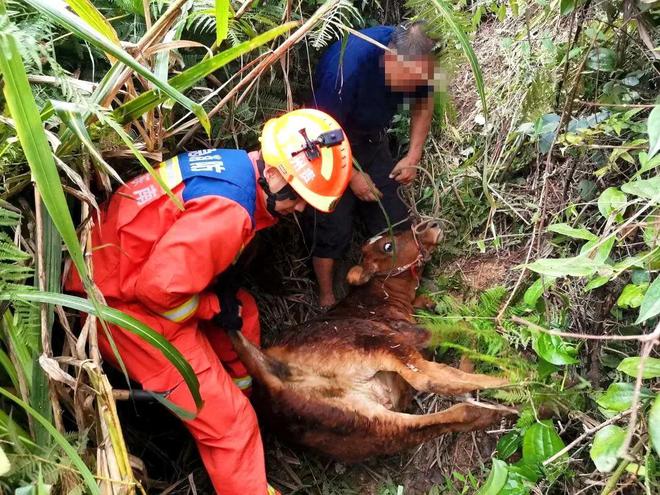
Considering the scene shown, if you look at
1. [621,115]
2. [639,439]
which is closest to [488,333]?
[639,439]

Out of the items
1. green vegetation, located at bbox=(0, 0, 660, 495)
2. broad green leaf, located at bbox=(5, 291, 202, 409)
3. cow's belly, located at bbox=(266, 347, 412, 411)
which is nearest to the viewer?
green vegetation, located at bbox=(0, 0, 660, 495)

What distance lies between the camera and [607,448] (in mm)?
1402

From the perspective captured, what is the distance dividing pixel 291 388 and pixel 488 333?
1.07 metres

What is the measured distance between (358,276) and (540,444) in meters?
1.77

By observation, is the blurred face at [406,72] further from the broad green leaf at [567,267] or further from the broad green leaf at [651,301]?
the broad green leaf at [651,301]

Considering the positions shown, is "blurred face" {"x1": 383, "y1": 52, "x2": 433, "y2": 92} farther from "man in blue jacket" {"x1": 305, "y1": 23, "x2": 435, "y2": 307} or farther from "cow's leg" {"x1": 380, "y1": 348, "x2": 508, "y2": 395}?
"cow's leg" {"x1": 380, "y1": 348, "x2": 508, "y2": 395}

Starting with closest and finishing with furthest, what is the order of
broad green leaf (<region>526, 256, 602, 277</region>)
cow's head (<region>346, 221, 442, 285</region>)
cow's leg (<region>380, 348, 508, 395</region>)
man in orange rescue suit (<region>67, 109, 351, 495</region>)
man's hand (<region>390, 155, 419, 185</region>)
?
broad green leaf (<region>526, 256, 602, 277</region>), man in orange rescue suit (<region>67, 109, 351, 495</region>), cow's leg (<region>380, 348, 508, 395</region>), cow's head (<region>346, 221, 442, 285</region>), man's hand (<region>390, 155, 419, 185</region>)

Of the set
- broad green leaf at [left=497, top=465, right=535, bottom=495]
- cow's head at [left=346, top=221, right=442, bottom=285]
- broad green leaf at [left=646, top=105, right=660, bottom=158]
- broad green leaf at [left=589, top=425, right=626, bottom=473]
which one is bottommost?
broad green leaf at [left=497, top=465, right=535, bottom=495]

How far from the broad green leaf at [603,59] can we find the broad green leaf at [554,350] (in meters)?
1.24

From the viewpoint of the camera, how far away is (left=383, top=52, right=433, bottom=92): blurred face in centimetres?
247

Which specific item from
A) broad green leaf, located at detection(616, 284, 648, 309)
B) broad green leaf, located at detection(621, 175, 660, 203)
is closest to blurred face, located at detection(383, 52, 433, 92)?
broad green leaf, located at detection(621, 175, 660, 203)

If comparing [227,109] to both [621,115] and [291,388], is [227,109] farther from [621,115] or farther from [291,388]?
[621,115]

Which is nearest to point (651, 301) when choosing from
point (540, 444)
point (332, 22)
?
point (540, 444)

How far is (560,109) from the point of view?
2.77 metres
